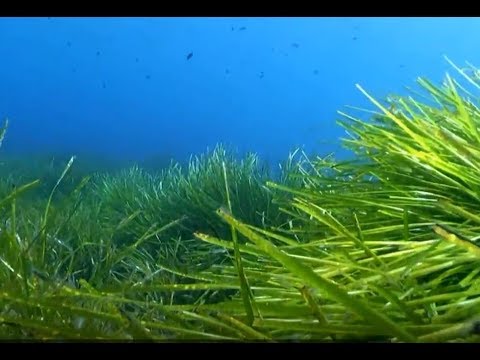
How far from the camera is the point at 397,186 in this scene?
27.8 inches

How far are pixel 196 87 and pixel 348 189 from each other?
3966 millimetres

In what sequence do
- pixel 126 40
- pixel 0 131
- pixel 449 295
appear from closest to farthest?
1. pixel 449 295
2. pixel 0 131
3. pixel 126 40

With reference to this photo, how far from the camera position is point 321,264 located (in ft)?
1.94

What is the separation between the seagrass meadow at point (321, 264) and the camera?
38cm

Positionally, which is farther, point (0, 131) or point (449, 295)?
point (0, 131)

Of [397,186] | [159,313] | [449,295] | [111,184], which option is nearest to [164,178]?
[111,184]

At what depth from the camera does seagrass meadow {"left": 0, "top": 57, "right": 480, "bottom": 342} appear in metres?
0.38

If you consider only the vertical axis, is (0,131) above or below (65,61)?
below
